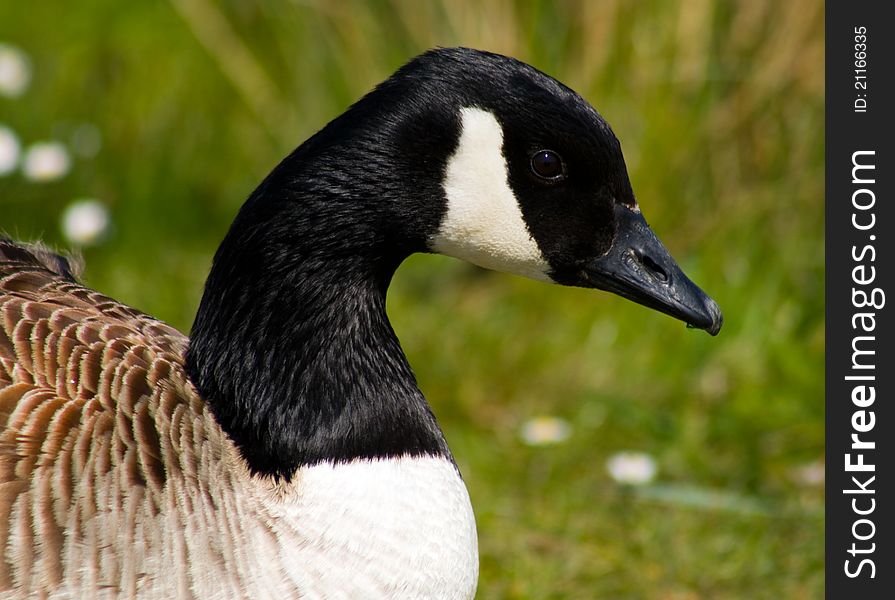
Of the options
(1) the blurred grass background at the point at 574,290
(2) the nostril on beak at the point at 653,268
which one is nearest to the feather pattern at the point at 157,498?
(2) the nostril on beak at the point at 653,268

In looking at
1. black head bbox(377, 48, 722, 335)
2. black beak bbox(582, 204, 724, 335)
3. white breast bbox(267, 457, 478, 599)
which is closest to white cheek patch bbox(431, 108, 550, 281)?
black head bbox(377, 48, 722, 335)

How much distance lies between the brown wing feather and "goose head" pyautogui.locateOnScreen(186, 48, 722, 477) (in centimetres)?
16

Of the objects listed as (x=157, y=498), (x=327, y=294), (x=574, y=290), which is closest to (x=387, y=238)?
(x=327, y=294)

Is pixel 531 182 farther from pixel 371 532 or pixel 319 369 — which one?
pixel 371 532

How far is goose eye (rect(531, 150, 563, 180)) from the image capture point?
8.62ft

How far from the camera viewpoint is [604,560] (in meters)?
3.94

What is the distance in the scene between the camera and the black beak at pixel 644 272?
274 centimetres

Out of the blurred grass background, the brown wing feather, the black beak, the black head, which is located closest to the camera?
the brown wing feather

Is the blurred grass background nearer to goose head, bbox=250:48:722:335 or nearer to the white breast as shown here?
the white breast

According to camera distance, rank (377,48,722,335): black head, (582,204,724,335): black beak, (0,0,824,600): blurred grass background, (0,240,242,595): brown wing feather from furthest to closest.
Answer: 1. (0,0,824,600): blurred grass background
2. (582,204,724,335): black beak
3. (377,48,722,335): black head
4. (0,240,242,595): brown wing feather

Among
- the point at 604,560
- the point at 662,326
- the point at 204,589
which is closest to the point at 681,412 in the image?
the point at 662,326

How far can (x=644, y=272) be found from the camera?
9.05 ft

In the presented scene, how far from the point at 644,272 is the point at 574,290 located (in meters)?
2.41

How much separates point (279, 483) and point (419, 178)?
73 centimetres
